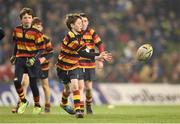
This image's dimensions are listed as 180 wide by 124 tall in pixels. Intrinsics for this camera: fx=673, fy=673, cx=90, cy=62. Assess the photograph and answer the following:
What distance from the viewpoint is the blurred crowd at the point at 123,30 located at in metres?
23.9

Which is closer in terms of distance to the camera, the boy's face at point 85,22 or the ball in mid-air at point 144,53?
the ball in mid-air at point 144,53

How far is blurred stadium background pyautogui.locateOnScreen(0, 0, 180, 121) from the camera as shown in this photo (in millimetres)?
23516

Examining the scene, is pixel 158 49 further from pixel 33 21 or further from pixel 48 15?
pixel 33 21

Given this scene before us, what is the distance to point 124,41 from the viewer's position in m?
25.3

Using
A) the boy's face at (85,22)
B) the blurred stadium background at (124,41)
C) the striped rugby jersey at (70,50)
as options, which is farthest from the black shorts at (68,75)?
the blurred stadium background at (124,41)

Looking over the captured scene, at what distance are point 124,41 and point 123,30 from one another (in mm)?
806

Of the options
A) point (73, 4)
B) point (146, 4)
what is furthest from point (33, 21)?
point (146, 4)

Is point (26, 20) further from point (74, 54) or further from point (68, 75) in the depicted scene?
point (68, 75)

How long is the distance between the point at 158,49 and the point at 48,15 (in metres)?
4.29

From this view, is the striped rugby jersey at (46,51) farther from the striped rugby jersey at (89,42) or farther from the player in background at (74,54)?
the player in background at (74,54)

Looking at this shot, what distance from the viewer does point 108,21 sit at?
25.7 meters

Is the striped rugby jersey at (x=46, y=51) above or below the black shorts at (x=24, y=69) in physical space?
above

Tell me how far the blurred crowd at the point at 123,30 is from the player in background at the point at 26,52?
758 centimetres

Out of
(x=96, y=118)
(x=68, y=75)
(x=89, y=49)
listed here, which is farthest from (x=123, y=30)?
(x=96, y=118)
